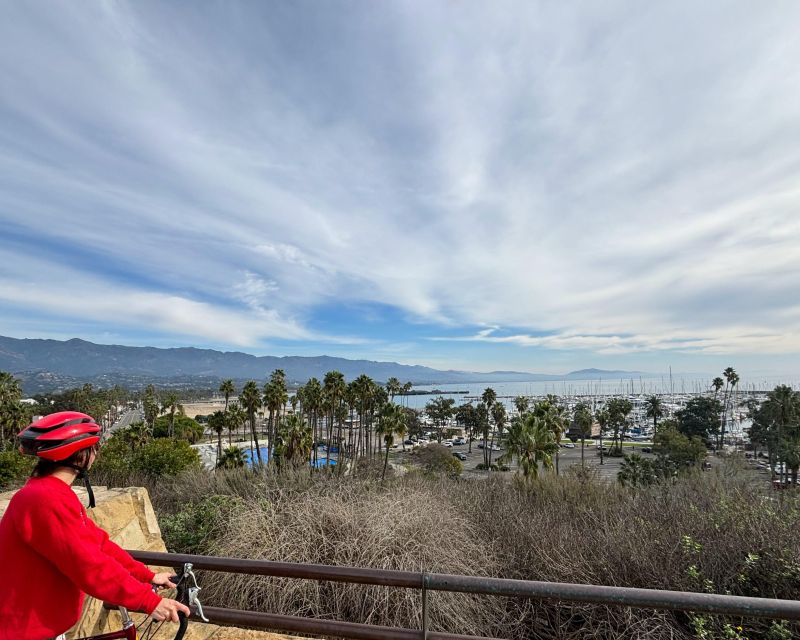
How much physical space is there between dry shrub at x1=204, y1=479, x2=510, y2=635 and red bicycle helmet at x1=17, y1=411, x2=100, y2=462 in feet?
13.8

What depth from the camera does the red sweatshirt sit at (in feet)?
5.45

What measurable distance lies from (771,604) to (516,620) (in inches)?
144

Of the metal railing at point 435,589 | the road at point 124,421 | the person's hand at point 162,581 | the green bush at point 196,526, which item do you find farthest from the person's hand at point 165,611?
the road at point 124,421

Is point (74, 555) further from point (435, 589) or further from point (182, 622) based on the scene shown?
point (435, 589)

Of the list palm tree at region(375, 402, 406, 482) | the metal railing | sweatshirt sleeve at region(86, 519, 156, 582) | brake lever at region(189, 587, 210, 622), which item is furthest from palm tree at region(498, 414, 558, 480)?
sweatshirt sleeve at region(86, 519, 156, 582)

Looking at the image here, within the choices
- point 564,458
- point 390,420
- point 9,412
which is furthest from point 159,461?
point 564,458

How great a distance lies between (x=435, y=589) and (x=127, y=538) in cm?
426

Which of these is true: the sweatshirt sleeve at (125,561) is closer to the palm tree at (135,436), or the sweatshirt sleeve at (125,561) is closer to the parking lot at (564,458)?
the palm tree at (135,436)

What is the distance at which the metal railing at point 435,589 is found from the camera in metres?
1.97

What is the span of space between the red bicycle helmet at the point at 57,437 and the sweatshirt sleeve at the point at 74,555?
0.21m

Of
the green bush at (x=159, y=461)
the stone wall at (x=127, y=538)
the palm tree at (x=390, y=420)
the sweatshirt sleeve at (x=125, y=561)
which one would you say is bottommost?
the green bush at (x=159, y=461)

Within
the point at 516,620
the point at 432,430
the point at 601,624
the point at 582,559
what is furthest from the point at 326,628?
the point at 432,430

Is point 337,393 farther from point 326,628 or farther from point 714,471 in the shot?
point 326,628

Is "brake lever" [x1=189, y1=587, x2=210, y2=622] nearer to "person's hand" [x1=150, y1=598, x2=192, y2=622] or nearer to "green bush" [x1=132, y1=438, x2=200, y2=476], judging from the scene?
"person's hand" [x1=150, y1=598, x2=192, y2=622]
